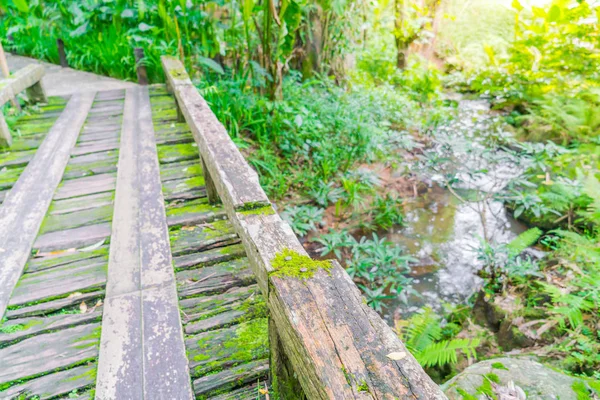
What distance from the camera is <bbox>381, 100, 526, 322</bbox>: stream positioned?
3.86 m

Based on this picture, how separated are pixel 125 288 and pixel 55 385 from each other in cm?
Answer: 52

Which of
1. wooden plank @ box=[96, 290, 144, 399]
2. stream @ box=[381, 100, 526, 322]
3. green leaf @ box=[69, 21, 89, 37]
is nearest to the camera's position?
wooden plank @ box=[96, 290, 144, 399]

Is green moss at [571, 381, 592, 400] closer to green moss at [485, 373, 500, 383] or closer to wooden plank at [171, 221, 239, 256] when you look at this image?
green moss at [485, 373, 500, 383]

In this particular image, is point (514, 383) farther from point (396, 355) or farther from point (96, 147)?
point (96, 147)

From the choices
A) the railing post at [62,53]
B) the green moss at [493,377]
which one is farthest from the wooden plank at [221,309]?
the railing post at [62,53]

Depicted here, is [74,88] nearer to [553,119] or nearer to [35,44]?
[35,44]

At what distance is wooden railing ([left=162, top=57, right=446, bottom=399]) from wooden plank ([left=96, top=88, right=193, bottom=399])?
18.4 inches

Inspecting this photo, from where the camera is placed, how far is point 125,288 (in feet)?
6.68

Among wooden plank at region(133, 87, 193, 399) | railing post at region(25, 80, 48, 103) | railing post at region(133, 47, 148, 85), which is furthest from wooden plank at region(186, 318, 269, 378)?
railing post at region(133, 47, 148, 85)

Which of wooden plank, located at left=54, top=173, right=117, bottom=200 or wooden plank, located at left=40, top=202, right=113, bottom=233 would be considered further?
wooden plank, located at left=54, top=173, right=117, bottom=200

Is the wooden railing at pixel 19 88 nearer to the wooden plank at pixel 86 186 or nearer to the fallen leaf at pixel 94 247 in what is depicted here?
the wooden plank at pixel 86 186

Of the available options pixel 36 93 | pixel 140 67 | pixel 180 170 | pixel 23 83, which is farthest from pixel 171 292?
pixel 140 67

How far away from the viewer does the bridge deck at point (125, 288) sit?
168 centimetres

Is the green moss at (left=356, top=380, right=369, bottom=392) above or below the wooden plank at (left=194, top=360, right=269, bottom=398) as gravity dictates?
above
